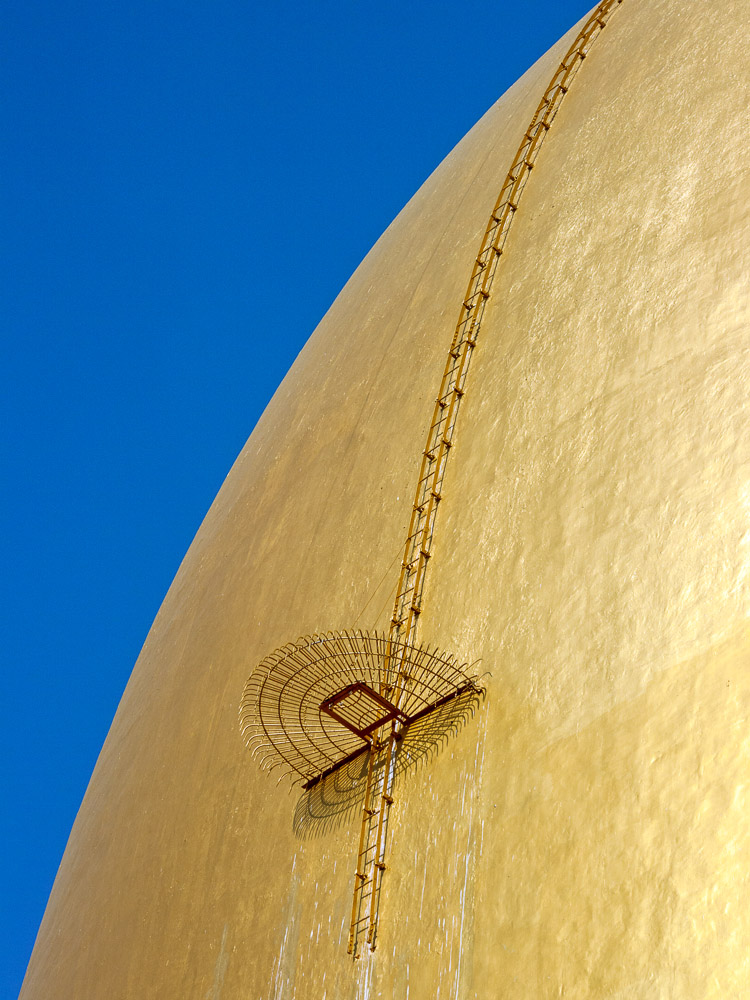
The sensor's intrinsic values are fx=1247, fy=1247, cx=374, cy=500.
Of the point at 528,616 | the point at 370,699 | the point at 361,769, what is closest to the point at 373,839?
the point at 361,769

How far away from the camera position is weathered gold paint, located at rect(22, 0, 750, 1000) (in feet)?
10.4

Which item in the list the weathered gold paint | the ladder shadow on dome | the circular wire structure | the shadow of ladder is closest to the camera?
the weathered gold paint

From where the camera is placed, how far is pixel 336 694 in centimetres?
407

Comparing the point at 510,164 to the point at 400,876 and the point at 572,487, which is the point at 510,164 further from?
the point at 400,876

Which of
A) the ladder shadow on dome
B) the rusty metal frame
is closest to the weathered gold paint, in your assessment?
the ladder shadow on dome

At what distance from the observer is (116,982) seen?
4828 mm

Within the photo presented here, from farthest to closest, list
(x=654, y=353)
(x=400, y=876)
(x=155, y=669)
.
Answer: (x=155, y=669) → (x=654, y=353) → (x=400, y=876)

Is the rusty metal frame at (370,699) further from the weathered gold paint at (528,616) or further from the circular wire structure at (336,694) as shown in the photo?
the weathered gold paint at (528,616)

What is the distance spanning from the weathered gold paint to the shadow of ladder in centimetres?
5

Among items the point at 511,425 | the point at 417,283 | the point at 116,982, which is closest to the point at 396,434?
the point at 511,425

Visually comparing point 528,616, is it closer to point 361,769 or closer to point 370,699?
point 370,699

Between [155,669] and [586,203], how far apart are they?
3.09m

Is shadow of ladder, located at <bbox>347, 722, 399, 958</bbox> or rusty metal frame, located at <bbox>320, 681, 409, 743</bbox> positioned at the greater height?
rusty metal frame, located at <bbox>320, 681, 409, 743</bbox>

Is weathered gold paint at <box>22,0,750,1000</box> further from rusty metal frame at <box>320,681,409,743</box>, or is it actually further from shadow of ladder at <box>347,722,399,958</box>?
rusty metal frame at <box>320,681,409,743</box>
